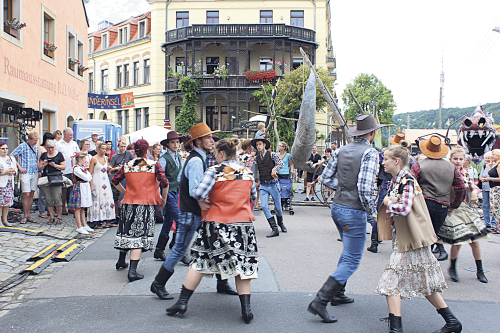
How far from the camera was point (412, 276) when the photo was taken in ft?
11.8

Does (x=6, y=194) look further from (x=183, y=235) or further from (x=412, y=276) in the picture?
(x=412, y=276)

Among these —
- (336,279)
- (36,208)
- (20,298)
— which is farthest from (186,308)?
(36,208)

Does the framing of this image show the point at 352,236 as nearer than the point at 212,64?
Yes

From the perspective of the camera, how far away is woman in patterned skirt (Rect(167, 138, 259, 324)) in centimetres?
387

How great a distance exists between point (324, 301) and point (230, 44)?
31.5 m

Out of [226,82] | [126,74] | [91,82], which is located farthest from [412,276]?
[91,82]

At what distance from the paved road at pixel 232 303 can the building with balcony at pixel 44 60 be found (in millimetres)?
7939

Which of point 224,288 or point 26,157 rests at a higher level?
point 26,157

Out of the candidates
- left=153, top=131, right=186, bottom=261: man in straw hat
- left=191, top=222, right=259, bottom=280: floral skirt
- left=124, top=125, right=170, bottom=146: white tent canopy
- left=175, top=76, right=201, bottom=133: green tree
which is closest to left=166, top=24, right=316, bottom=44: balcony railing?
left=175, top=76, right=201, bottom=133: green tree

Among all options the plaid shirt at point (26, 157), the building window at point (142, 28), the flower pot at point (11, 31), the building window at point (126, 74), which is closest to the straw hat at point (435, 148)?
the plaid shirt at point (26, 157)

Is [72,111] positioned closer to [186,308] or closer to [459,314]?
[186,308]

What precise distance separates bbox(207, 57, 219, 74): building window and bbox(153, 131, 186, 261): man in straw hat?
29.7 m

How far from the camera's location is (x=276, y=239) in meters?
7.84

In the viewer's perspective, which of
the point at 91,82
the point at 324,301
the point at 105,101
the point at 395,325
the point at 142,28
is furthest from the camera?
the point at 91,82
